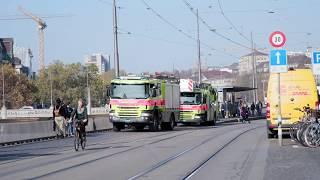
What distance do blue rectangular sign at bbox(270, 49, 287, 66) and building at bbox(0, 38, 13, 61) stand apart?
139 metres

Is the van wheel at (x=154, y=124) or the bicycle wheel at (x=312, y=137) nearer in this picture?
the bicycle wheel at (x=312, y=137)

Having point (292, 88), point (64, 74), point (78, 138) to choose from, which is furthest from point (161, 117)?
point (64, 74)

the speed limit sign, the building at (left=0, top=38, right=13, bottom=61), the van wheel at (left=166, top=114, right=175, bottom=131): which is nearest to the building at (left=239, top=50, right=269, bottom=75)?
the building at (left=0, top=38, right=13, bottom=61)

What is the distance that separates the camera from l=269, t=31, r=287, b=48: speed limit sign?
72.5 ft

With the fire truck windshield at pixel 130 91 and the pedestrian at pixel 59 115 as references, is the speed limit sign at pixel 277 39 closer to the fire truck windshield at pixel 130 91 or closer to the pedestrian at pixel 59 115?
the pedestrian at pixel 59 115

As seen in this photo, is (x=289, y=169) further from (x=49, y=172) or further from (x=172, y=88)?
(x=172, y=88)

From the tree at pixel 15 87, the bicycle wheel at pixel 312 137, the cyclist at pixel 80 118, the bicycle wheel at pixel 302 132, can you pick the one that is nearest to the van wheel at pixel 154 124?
the cyclist at pixel 80 118

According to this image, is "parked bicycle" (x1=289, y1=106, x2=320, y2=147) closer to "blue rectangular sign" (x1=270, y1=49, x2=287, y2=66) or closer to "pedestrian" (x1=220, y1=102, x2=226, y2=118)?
"blue rectangular sign" (x1=270, y1=49, x2=287, y2=66)

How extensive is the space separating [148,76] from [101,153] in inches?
643

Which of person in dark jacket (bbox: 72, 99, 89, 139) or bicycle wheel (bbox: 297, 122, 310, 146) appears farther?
person in dark jacket (bbox: 72, 99, 89, 139)

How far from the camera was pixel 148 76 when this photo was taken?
1439 inches

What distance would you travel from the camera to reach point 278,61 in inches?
874

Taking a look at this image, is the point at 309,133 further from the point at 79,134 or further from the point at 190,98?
the point at 190,98

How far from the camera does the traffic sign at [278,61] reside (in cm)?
2209
